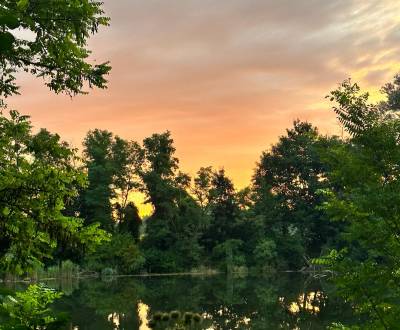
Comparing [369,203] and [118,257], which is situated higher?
[369,203]

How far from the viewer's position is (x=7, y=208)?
6008mm

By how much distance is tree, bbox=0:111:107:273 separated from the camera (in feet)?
19.2

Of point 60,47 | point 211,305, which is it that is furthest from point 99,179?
point 60,47

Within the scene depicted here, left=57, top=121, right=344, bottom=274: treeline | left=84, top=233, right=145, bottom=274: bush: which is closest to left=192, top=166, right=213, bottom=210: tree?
left=57, top=121, right=344, bottom=274: treeline

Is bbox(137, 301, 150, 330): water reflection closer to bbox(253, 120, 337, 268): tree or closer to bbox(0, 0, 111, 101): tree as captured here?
bbox(0, 0, 111, 101): tree

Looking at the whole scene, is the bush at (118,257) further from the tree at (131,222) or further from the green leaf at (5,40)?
the green leaf at (5,40)

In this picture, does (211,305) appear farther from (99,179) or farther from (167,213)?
(99,179)

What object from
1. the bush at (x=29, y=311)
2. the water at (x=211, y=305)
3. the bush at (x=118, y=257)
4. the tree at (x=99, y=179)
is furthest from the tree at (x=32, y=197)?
the tree at (x=99, y=179)

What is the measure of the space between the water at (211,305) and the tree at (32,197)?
39.6 feet

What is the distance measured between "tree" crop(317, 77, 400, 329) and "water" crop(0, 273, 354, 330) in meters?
12.0

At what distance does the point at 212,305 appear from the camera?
25016mm

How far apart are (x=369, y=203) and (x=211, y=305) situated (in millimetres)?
19518

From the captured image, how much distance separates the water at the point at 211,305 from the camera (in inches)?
765

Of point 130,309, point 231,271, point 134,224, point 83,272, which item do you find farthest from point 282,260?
point 130,309
